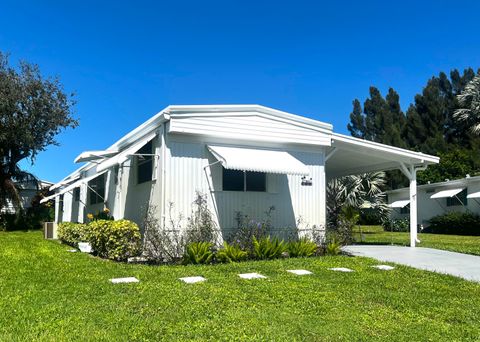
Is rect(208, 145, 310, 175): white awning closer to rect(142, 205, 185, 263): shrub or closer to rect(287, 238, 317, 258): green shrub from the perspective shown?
Result: rect(287, 238, 317, 258): green shrub

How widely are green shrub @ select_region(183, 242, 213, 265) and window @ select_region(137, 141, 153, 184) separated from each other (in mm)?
3174

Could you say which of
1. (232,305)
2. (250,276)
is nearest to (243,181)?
(250,276)

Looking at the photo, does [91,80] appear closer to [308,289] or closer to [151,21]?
[151,21]

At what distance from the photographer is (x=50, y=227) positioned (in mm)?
21953

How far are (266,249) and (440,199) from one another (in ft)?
77.2

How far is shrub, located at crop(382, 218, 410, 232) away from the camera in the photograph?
104 ft

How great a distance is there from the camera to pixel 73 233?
16.9 metres

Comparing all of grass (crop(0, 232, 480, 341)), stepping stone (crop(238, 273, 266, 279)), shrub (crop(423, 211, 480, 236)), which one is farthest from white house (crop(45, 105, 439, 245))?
shrub (crop(423, 211, 480, 236))

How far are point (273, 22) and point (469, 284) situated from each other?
15158mm

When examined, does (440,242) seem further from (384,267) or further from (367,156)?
(384,267)

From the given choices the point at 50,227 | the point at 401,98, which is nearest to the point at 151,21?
the point at 50,227

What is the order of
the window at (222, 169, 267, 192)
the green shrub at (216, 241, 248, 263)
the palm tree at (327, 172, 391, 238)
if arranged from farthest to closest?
the palm tree at (327, 172, 391, 238) → the window at (222, 169, 267, 192) → the green shrub at (216, 241, 248, 263)

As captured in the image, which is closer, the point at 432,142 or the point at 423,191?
the point at 423,191

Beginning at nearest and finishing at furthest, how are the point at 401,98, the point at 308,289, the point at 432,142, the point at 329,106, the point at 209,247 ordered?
the point at 308,289, the point at 209,247, the point at 329,106, the point at 432,142, the point at 401,98
